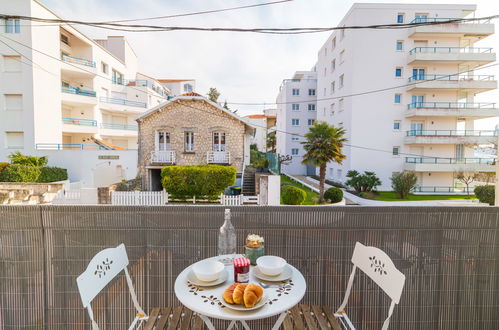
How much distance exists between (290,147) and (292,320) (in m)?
29.3

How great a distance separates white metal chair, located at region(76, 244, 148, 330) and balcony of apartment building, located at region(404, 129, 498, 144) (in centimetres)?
2175

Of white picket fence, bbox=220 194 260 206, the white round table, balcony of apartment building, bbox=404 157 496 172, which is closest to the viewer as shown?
the white round table

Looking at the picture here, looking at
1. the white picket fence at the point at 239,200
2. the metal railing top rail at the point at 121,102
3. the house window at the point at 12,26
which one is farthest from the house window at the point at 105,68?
the white picket fence at the point at 239,200

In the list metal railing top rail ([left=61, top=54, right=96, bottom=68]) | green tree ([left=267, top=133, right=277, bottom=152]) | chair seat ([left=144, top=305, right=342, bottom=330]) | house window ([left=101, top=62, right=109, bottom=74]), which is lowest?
chair seat ([left=144, top=305, right=342, bottom=330])

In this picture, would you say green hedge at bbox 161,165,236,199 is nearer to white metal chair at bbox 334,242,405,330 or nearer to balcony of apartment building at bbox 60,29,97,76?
white metal chair at bbox 334,242,405,330

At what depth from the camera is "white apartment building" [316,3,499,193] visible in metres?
18.3

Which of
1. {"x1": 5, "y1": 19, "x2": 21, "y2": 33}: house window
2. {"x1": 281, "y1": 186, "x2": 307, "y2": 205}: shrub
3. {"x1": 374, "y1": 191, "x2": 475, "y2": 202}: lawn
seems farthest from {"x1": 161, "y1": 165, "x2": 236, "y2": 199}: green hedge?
{"x1": 5, "y1": 19, "x2": 21, "y2": 33}: house window

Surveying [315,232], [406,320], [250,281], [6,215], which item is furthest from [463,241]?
[6,215]

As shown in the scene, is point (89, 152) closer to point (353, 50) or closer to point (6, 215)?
point (6, 215)

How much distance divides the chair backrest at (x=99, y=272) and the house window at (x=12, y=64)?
69.5ft

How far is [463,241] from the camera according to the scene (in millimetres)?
2510

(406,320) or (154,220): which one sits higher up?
(154,220)

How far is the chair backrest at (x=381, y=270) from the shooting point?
5.48 feet

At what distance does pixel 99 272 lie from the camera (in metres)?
1.82
